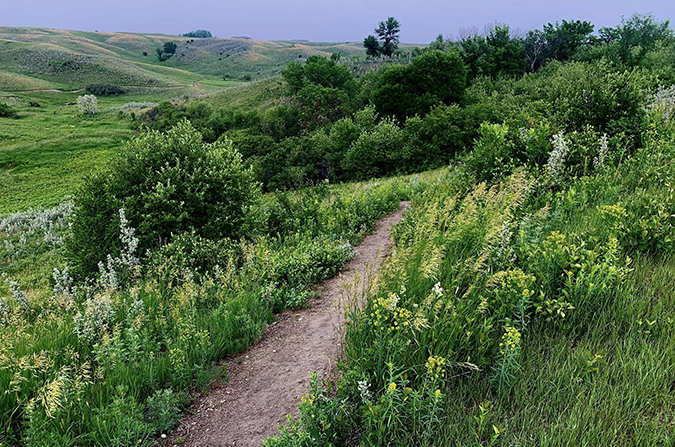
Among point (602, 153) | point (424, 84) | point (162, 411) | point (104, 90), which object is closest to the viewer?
point (162, 411)

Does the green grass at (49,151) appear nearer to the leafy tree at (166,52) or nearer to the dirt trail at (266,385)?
the dirt trail at (266,385)

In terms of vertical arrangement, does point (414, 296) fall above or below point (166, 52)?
below

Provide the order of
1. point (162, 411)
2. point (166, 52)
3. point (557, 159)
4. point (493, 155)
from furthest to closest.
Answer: point (166, 52)
point (493, 155)
point (557, 159)
point (162, 411)

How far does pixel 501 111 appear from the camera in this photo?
31438mm

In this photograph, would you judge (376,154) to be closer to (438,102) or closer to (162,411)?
(438,102)

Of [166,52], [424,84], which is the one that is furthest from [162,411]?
[166,52]

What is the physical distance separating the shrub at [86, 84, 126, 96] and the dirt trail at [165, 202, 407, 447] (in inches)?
4372

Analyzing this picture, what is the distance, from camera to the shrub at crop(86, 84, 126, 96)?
318 ft

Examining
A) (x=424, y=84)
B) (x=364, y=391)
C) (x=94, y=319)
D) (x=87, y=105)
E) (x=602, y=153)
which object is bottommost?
(x=94, y=319)

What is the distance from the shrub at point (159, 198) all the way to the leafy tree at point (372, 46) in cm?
Result: 7011

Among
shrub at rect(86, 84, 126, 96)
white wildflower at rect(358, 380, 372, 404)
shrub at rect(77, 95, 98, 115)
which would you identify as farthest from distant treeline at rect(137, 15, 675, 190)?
shrub at rect(86, 84, 126, 96)

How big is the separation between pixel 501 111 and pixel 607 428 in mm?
32489

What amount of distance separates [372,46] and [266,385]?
79117mm

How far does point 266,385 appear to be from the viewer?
4.59m
